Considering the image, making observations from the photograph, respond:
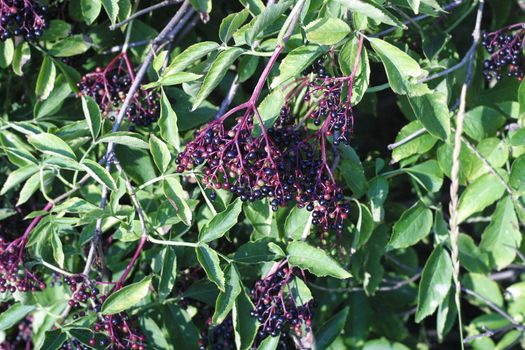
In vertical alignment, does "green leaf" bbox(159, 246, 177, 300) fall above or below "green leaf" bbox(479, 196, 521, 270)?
above

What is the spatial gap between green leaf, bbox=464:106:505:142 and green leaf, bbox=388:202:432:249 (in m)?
0.27

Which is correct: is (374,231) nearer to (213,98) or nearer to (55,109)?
(213,98)

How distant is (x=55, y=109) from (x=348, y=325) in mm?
1190

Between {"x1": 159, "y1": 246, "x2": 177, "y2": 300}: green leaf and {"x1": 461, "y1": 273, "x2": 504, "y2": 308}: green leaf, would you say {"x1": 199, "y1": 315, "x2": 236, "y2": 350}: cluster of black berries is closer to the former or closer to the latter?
{"x1": 159, "y1": 246, "x2": 177, "y2": 300}: green leaf

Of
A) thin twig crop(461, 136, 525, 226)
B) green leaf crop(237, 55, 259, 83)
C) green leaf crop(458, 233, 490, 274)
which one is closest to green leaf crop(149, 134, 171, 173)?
green leaf crop(237, 55, 259, 83)

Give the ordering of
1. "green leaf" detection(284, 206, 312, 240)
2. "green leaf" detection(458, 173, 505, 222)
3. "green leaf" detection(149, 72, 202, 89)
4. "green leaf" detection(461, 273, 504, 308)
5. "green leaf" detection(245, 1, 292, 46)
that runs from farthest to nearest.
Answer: "green leaf" detection(461, 273, 504, 308), "green leaf" detection(458, 173, 505, 222), "green leaf" detection(284, 206, 312, 240), "green leaf" detection(149, 72, 202, 89), "green leaf" detection(245, 1, 292, 46)

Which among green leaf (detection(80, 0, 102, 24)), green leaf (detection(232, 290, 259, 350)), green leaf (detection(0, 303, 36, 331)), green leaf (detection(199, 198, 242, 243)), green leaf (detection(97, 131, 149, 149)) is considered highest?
green leaf (detection(80, 0, 102, 24))

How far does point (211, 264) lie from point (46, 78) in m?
0.79

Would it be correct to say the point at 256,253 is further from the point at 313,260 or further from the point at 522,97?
the point at 522,97

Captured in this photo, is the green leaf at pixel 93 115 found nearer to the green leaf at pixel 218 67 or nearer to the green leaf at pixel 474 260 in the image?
the green leaf at pixel 218 67

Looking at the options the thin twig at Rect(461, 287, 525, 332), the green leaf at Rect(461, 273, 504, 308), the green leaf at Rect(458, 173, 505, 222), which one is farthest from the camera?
the green leaf at Rect(461, 273, 504, 308)

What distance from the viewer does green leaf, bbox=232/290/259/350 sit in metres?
1.70

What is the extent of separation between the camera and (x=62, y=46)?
2002 millimetres

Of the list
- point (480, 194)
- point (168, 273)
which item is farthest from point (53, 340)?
point (480, 194)
